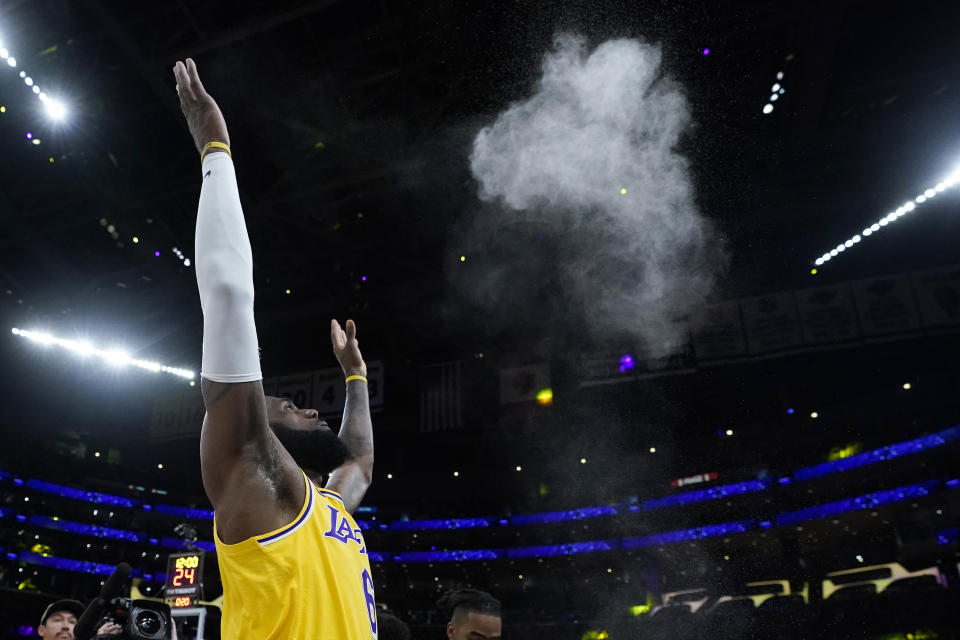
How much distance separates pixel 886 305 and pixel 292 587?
44.0ft

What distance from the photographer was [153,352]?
1659cm

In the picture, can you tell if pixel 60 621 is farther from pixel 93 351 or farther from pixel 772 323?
pixel 93 351

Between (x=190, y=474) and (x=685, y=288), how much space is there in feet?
58.1

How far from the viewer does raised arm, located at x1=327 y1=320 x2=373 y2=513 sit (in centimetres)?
253

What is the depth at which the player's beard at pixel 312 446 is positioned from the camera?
81.4 inches

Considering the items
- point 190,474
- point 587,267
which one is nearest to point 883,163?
point 587,267

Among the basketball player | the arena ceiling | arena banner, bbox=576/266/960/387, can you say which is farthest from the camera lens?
arena banner, bbox=576/266/960/387

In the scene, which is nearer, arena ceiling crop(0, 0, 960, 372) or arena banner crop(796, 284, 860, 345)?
arena ceiling crop(0, 0, 960, 372)

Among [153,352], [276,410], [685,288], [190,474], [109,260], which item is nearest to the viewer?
[276,410]

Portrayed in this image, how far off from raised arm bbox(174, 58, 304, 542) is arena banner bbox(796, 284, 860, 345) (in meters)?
12.7

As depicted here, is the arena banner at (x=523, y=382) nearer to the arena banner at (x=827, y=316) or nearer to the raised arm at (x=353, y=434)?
the arena banner at (x=827, y=316)

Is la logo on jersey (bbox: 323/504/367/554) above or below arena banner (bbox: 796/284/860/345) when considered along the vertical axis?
below

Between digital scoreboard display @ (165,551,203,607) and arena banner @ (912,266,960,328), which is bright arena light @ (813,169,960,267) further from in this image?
digital scoreboard display @ (165,551,203,607)

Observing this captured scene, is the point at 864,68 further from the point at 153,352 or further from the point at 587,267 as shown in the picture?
the point at 153,352
